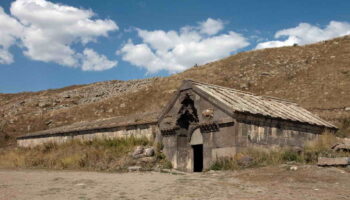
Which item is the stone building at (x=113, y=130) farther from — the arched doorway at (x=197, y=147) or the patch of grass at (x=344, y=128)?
the patch of grass at (x=344, y=128)

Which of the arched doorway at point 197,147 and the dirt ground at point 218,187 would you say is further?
the arched doorway at point 197,147

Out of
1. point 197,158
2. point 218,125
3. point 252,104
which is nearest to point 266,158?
point 218,125

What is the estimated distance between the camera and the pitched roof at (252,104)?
13203 millimetres

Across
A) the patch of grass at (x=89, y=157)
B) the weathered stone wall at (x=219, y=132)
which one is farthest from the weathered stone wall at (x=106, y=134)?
the weathered stone wall at (x=219, y=132)

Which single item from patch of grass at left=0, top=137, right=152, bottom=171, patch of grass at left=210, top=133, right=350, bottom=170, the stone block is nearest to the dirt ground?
the stone block

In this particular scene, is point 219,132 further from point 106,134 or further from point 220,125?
point 106,134

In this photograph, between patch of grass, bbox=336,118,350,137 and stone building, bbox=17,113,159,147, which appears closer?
stone building, bbox=17,113,159,147

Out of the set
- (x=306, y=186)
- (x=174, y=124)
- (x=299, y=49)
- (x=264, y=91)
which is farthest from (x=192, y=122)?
(x=299, y=49)

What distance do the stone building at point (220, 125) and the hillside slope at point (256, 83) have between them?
1118cm

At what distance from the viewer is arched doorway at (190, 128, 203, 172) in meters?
14.5

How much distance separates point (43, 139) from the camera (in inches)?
1015

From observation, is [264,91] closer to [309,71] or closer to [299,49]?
[309,71]

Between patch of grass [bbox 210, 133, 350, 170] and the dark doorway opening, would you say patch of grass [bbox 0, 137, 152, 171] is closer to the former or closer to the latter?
the dark doorway opening

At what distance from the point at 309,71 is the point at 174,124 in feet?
71.6
